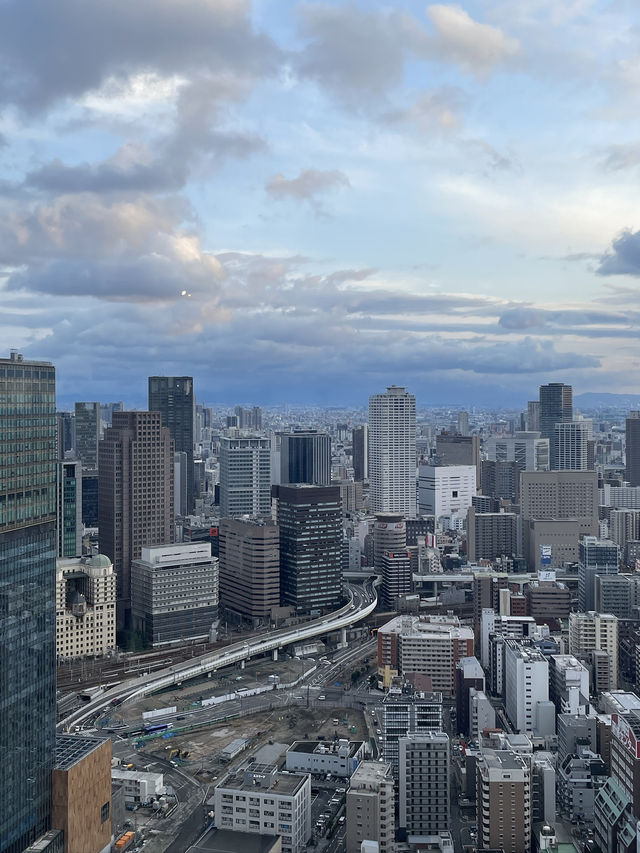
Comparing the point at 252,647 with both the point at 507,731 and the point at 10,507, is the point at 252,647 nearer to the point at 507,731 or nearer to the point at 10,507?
the point at 507,731

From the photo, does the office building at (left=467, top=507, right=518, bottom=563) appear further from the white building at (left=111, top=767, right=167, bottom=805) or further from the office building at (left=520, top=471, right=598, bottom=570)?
the white building at (left=111, top=767, right=167, bottom=805)

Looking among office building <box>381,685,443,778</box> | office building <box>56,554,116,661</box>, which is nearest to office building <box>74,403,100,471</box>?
office building <box>56,554,116,661</box>

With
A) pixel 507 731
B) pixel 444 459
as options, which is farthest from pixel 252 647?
pixel 444 459

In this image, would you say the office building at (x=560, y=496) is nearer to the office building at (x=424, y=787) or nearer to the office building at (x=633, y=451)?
the office building at (x=633, y=451)

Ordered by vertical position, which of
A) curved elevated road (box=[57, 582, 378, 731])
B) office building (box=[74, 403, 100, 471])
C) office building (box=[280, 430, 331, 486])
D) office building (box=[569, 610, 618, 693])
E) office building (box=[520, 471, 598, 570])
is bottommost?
curved elevated road (box=[57, 582, 378, 731])

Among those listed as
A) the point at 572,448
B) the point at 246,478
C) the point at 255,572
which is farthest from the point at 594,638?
the point at 572,448

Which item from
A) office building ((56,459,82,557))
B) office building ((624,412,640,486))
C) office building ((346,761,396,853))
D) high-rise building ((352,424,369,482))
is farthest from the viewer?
high-rise building ((352,424,369,482))
